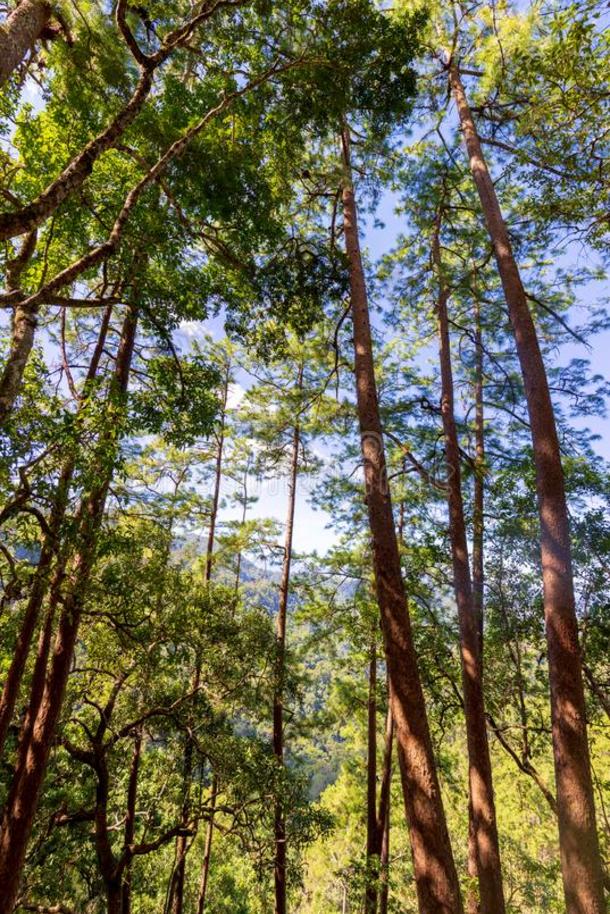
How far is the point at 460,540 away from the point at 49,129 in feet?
28.9

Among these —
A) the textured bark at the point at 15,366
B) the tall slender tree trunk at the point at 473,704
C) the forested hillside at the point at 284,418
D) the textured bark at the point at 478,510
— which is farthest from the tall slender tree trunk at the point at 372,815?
the textured bark at the point at 15,366

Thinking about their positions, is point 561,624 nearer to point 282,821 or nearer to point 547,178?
point 547,178

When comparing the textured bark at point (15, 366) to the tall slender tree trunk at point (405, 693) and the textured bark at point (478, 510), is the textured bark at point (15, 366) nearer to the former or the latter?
the tall slender tree trunk at point (405, 693)

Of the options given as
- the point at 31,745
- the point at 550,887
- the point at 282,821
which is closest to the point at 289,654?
the point at 282,821

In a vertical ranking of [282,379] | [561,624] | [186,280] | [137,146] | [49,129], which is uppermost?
[282,379]

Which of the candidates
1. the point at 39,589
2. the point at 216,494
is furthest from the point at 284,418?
the point at 39,589

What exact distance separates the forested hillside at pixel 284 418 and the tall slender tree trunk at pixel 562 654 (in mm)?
26

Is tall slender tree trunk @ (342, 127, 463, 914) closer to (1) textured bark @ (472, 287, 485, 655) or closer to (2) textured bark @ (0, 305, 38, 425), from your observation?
(2) textured bark @ (0, 305, 38, 425)

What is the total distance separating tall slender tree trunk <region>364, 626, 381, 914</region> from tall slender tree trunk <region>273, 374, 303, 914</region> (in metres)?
1.94

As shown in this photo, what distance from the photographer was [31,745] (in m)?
5.38

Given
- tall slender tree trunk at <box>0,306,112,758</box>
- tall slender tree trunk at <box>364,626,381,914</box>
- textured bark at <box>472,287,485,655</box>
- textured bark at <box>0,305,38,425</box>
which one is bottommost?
tall slender tree trunk at <box>364,626,381,914</box>

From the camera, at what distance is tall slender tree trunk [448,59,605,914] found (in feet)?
11.3

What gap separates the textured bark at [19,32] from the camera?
153 inches

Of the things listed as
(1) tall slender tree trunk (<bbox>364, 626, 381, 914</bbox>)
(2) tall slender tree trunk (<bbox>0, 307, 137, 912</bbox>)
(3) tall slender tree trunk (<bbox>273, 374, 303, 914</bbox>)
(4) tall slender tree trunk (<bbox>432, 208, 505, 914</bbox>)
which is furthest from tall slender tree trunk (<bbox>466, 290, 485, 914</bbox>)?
(2) tall slender tree trunk (<bbox>0, 307, 137, 912</bbox>)
